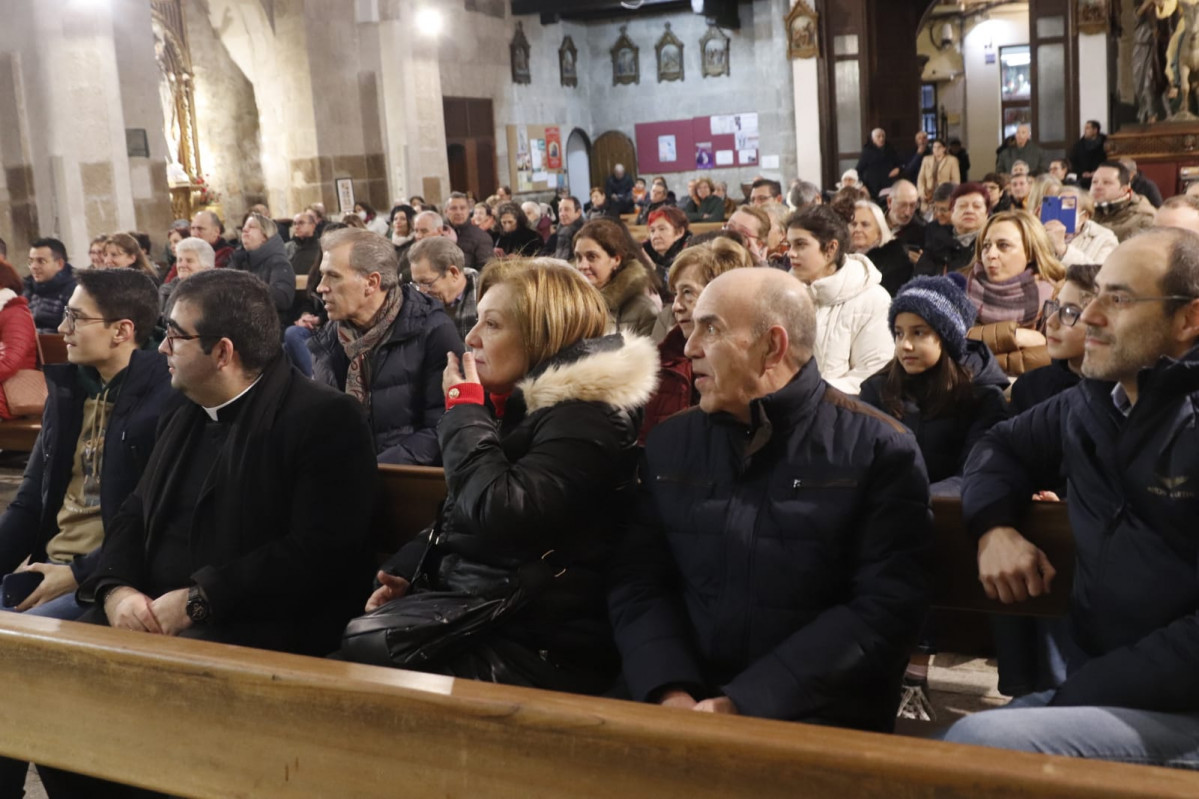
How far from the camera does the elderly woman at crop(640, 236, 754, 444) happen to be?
4086mm

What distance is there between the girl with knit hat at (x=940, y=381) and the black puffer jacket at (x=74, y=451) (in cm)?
206

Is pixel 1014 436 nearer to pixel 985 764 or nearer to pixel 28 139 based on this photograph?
pixel 985 764

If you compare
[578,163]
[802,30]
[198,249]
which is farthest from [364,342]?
[578,163]

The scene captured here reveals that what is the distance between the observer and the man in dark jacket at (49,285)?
7.61 meters

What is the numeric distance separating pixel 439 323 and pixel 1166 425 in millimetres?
2719

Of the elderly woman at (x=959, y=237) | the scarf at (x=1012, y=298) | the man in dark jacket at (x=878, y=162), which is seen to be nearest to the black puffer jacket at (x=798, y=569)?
the scarf at (x=1012, y=298)

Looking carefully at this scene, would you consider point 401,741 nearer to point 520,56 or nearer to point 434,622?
point 434,622

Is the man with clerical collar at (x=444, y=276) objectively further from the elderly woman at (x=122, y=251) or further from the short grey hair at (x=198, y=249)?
the elderly woman at (x=122, y=251)

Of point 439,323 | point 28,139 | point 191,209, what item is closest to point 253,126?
point 191,209

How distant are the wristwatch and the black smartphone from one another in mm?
836

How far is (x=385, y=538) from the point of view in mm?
3285

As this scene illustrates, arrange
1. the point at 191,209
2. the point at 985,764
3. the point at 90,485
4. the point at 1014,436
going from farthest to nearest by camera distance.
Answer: the point at 191,209, the point at 90,485, the point at 1014,436, the point at 985,764

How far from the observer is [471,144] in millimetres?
20453

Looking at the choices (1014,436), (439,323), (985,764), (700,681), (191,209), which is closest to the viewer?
(985,764)
